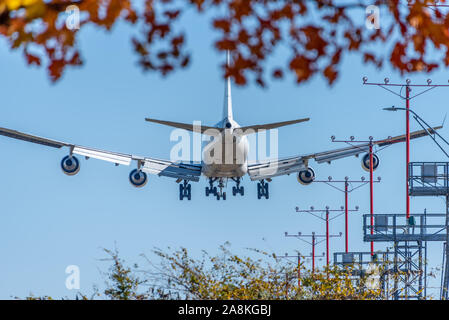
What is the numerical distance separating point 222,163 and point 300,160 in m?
11.6

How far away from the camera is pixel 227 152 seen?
5606 centimetres

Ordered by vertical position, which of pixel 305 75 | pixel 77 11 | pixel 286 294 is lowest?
pixel 286 294

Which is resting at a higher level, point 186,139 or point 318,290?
point 186,139

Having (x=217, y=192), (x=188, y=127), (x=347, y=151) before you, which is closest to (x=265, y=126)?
(x=188, y=127)

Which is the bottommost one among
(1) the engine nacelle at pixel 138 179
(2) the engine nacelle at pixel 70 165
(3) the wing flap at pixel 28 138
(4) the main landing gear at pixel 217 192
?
(4) the main landing gear at pixel 217 192

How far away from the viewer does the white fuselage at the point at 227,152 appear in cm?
5510

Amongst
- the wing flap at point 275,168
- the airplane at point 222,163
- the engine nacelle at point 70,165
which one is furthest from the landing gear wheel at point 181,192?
the engine nacelle at point 70,165

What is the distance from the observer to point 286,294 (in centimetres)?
1797

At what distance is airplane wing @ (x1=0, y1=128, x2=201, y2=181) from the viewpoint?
203 ft

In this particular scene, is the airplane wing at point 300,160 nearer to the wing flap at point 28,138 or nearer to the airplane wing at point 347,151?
the airplane wing at point 347,151

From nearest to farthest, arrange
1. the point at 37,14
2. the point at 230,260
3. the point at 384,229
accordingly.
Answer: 1. the point at 37,14
2. the point at 230,260
3. the point at 384,229
